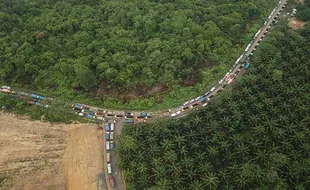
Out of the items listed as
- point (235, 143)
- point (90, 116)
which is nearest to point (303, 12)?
point (235, 143)

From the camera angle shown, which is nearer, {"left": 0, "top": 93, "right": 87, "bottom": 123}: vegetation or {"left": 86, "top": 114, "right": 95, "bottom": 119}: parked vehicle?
{"left": 0, "top": 93, "right": 87, "bottom": 123}: vegetation

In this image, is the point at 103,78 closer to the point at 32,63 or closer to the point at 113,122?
the point at 113,122

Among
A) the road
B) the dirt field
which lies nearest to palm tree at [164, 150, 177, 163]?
the road

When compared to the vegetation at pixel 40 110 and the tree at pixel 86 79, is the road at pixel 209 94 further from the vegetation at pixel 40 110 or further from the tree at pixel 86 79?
the tree at pixel 86 79

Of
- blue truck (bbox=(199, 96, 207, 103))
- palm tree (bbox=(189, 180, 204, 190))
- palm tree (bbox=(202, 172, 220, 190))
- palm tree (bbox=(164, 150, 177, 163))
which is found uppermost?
blue truck (bbox=(199, 96, 207, 103))

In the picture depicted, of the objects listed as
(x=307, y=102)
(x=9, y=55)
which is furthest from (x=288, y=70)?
(x=9, y=55)

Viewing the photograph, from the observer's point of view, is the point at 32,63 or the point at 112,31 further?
the point at 112,31

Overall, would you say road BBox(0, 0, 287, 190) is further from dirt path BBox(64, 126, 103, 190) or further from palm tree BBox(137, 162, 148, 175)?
palm tree BBox(137, 162, 148, 175)

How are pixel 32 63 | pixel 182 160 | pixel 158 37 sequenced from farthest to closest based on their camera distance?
1. pixel 158 37
2. pixel 32 63
3. pixel 182 160
